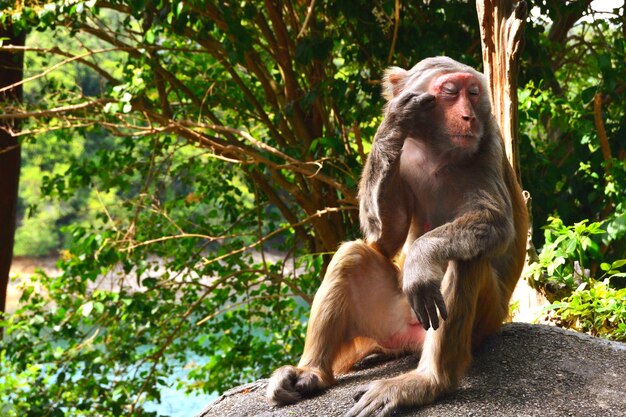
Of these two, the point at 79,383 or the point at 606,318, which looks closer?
the point at 606,318

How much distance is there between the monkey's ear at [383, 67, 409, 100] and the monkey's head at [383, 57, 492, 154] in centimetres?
21

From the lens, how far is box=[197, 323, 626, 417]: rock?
12.2 feet

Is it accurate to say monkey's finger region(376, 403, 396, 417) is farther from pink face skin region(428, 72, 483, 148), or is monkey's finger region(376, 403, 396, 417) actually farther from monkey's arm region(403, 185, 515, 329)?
pink face skin region(428, 72, 483, 148)

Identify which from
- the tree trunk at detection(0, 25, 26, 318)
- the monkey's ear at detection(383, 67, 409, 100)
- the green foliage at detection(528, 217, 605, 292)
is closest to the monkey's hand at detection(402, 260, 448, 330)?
the monkey's ear at detection(383, 67, 409, 100)

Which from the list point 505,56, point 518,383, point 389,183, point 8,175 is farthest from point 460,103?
point 8,175

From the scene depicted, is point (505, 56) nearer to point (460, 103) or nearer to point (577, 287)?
point (577, 287)

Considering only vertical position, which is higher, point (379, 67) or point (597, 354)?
point (379, 67)

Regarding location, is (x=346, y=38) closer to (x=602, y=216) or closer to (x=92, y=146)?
(x=602, y=216)

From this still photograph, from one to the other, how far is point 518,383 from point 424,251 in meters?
0.81

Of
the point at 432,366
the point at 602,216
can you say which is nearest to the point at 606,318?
the point at 432,366

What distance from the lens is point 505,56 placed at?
573 cm

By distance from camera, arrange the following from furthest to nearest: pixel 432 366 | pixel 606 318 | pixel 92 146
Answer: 1. pixel 92 146
2. pixel 606 318
3. pixel 432 366

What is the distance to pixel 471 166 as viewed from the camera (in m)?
4.07

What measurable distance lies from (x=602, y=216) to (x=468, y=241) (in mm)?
4731
